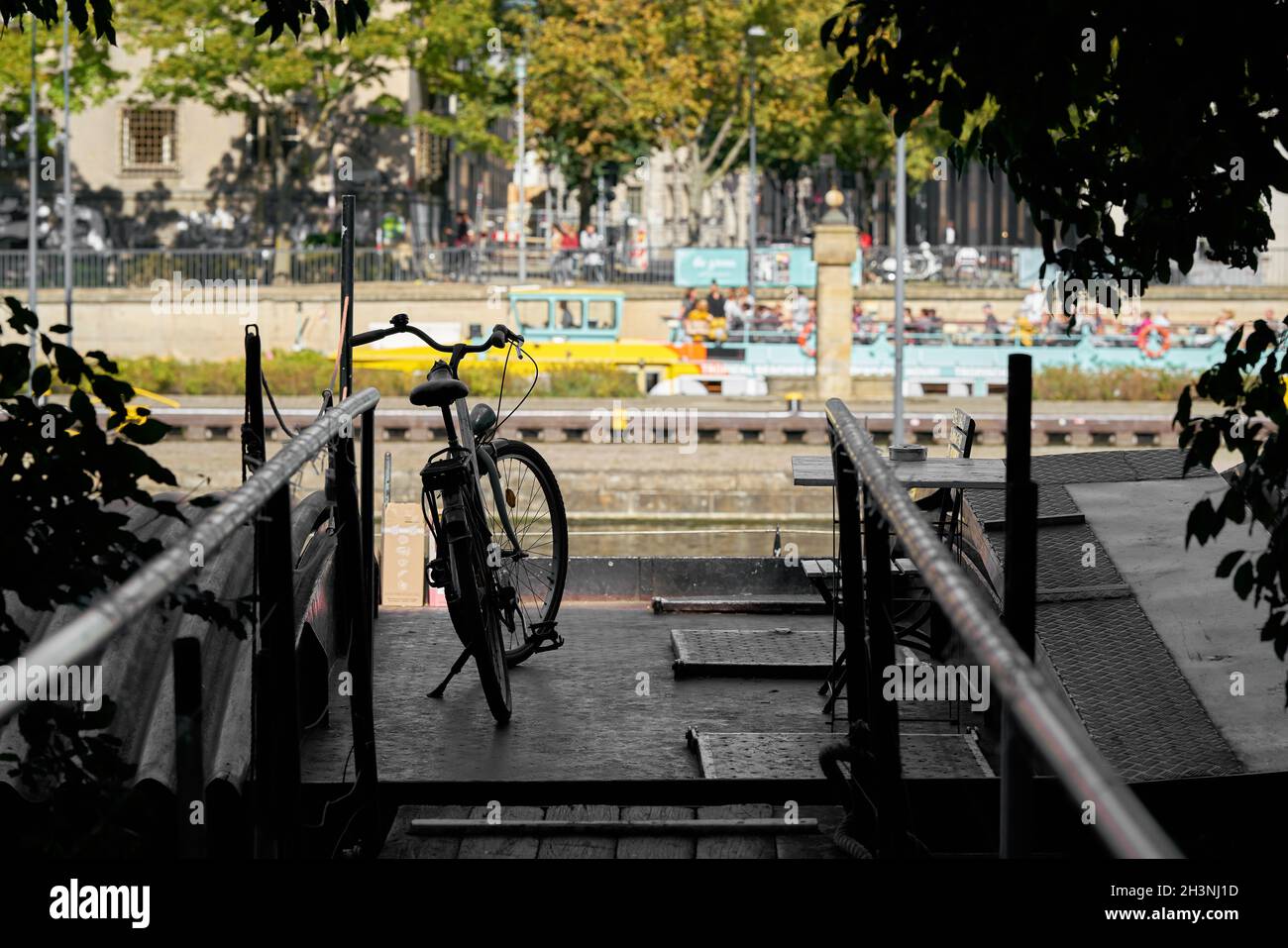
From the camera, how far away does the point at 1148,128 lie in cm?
506

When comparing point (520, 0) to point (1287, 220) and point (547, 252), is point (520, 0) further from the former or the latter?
point (1287, 220)

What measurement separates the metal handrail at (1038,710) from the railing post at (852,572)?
124 centimetres

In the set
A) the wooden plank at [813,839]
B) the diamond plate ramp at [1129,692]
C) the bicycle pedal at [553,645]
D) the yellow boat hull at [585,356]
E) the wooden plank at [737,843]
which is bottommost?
the wooden plank at [737,843]

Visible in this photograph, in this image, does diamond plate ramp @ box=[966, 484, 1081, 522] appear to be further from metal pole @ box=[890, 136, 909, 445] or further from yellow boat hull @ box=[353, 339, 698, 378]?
yellow boat hull @ box=[353, 339, 698, 378]

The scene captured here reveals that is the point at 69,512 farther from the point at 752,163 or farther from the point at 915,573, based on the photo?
the point at 752,163

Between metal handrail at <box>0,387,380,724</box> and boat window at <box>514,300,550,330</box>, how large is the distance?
1519 inches

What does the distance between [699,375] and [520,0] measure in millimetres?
21095

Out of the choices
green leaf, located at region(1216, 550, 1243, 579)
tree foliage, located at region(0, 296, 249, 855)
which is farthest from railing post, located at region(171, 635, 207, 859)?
green leaf, located at region(1216, 550, 1243, 579)

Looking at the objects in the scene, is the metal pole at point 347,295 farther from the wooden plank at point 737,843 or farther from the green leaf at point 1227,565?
the green leaf at point 1227,565

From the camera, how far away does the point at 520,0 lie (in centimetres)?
5806

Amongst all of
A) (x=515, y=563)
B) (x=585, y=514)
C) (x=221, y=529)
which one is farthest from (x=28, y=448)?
(x=585, y=514)

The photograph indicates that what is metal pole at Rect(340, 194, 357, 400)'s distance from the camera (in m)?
7.80

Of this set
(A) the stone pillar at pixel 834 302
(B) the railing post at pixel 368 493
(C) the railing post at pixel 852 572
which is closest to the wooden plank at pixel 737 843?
(C) the railing post at pixel 852 572

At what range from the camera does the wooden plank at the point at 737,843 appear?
526 centimetres
